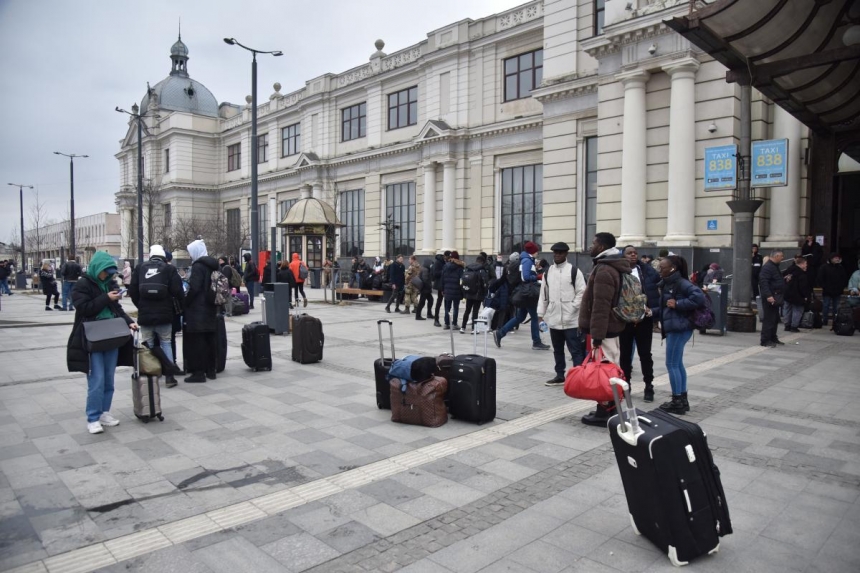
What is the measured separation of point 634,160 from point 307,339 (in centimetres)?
1299

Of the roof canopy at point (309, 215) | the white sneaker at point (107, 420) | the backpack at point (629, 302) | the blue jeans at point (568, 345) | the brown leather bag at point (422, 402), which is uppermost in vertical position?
the roof canopy at point (309, 215)

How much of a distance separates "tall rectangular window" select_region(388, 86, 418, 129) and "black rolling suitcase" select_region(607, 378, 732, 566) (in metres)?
30.1

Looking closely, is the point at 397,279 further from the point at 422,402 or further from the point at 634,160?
the point at 422,402

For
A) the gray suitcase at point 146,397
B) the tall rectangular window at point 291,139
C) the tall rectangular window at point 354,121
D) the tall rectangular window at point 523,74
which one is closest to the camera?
the gray suitcase at point 146,397

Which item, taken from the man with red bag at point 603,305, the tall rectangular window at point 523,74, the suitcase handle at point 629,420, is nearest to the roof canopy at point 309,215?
the tall rectangular window at point 523,74

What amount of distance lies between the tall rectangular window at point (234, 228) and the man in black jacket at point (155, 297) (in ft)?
124

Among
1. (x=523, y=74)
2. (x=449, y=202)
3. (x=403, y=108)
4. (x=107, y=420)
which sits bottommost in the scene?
(x=107, y=420)

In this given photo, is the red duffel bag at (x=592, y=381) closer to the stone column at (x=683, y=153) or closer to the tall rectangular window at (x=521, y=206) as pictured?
the stone column at (x=683, y=153)

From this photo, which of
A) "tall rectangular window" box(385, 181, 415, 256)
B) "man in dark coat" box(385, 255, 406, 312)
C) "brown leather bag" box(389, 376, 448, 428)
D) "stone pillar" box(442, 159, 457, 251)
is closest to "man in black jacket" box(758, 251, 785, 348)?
"brown leather bag" box(389, 376, 448, 428)

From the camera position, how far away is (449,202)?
1192 inches

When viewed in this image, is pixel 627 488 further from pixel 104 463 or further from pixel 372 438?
pixel 104 463

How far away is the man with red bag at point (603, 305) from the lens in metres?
6.54

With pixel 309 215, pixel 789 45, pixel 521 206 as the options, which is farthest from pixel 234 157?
pixel 789 45

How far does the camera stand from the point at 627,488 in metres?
4.01
